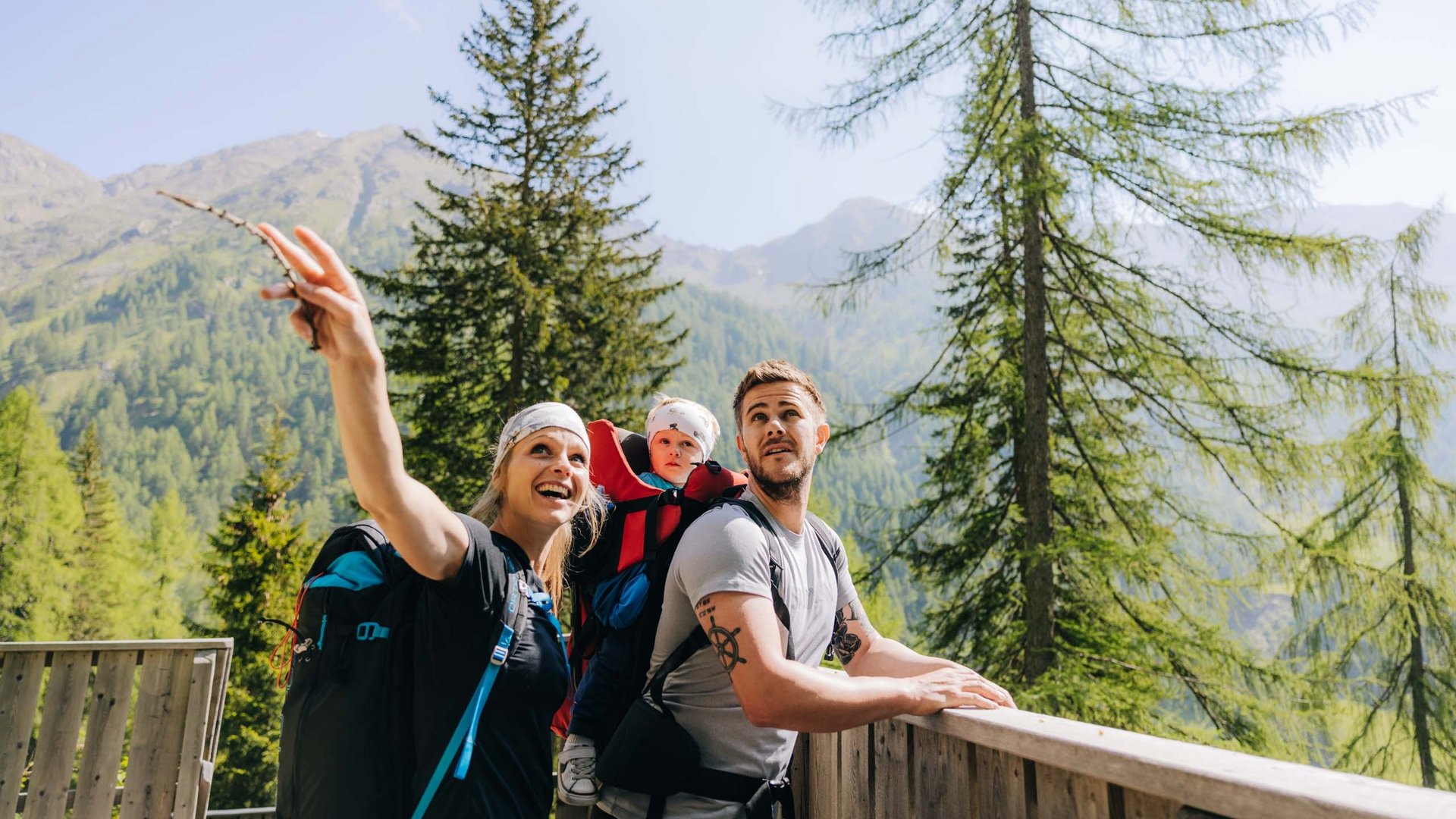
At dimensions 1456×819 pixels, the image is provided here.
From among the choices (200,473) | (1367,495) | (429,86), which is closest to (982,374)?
(1367,495)

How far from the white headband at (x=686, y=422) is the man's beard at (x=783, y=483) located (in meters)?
1.17

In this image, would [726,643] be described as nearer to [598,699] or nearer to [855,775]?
[598,699]

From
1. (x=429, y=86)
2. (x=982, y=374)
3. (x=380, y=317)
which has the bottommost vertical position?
(x=982, y=374)

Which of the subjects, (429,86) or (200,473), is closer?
(429,86)

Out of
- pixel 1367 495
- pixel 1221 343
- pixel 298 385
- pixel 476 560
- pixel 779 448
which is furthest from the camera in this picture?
pixel 298 385

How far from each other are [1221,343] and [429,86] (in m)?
13.6

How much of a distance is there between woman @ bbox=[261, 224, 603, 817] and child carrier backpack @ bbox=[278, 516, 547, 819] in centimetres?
3

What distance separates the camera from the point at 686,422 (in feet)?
11.2

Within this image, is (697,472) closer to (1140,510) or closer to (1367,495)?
(1140,510)

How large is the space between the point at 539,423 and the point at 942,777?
1.53 metres

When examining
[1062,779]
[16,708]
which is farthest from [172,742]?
[1062,779]

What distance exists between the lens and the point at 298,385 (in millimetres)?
166625

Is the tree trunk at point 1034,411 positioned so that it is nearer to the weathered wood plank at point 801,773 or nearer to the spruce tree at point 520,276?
the weathered wood plank at point 801,773

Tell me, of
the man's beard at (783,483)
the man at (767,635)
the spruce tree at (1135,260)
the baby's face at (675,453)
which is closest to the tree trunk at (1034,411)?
the spruce tree at (1135,260)
